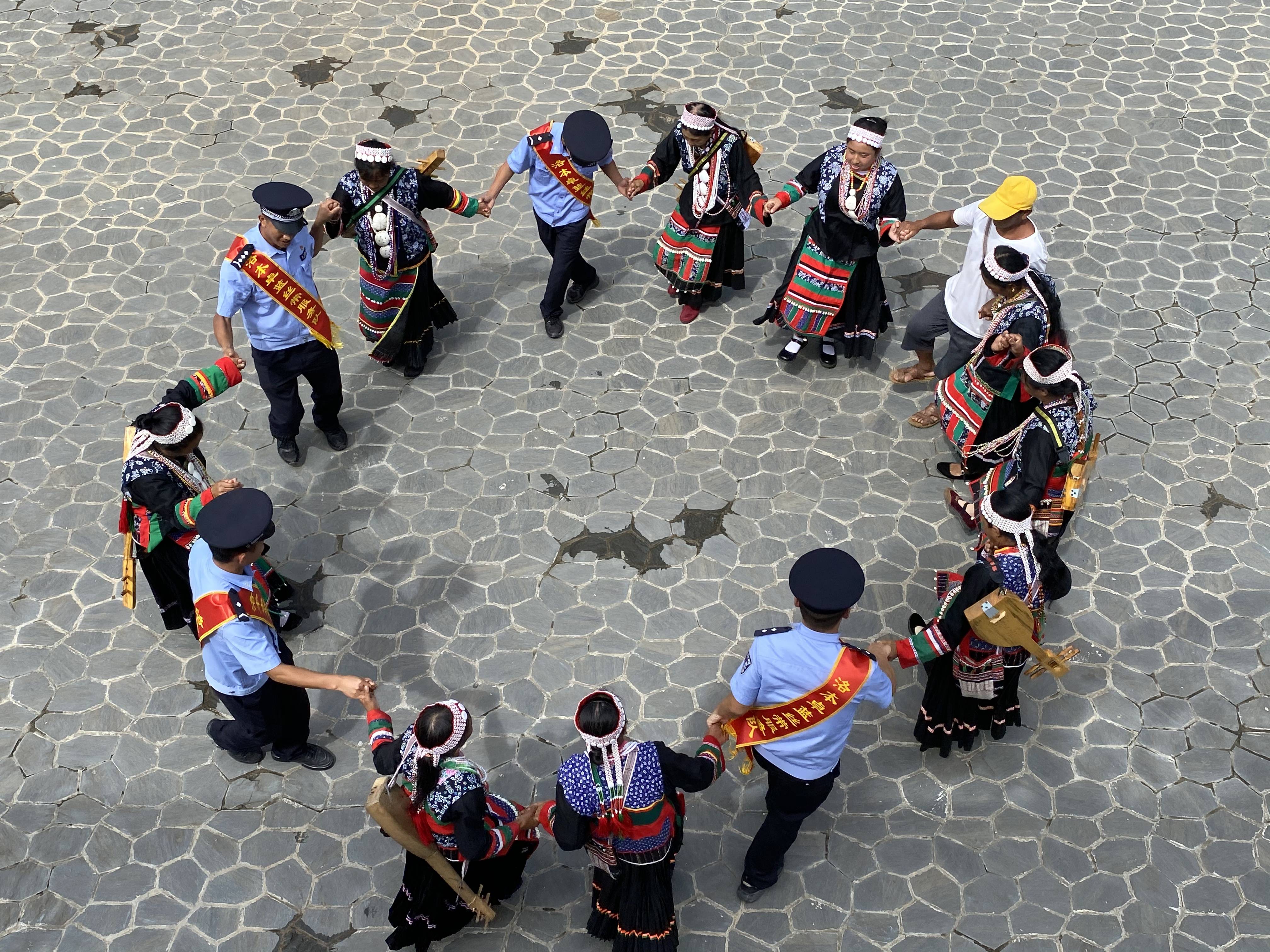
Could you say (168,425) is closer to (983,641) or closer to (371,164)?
(371,164)

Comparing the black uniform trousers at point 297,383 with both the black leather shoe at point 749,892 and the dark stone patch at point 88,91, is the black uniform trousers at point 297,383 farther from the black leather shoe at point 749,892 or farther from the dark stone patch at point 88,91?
the dark stone patch at point 88,91

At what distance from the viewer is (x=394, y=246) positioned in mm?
6809

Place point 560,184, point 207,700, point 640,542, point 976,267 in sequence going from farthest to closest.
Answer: point 560,184, point 640,542, point 976,267, point 207,700

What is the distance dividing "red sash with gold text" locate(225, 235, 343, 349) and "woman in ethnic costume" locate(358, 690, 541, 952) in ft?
9.09

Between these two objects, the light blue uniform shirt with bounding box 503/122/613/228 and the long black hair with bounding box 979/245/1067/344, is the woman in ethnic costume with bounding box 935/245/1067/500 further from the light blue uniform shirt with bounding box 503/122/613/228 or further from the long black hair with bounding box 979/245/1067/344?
the light blue uniform shirt with bounding box 503/122/613/228

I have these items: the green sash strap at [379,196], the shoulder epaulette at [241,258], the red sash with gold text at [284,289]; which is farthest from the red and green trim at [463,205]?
the shoulder epaulette at [241,258]

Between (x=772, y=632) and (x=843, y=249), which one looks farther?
(x=843, y=249)

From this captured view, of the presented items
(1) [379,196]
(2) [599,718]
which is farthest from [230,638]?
(1) [379,196]

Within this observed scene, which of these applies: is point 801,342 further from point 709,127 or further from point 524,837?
point 524,837

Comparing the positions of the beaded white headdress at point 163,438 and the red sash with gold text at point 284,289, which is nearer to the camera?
the beaded white headdress at point 163,438

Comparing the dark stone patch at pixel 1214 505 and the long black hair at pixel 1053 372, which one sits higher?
the long black hair at pixel 1053 372

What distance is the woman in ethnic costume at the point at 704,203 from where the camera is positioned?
23.2 feet

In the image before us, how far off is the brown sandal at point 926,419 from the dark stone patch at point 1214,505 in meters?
1.77

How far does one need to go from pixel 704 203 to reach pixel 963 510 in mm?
2771
